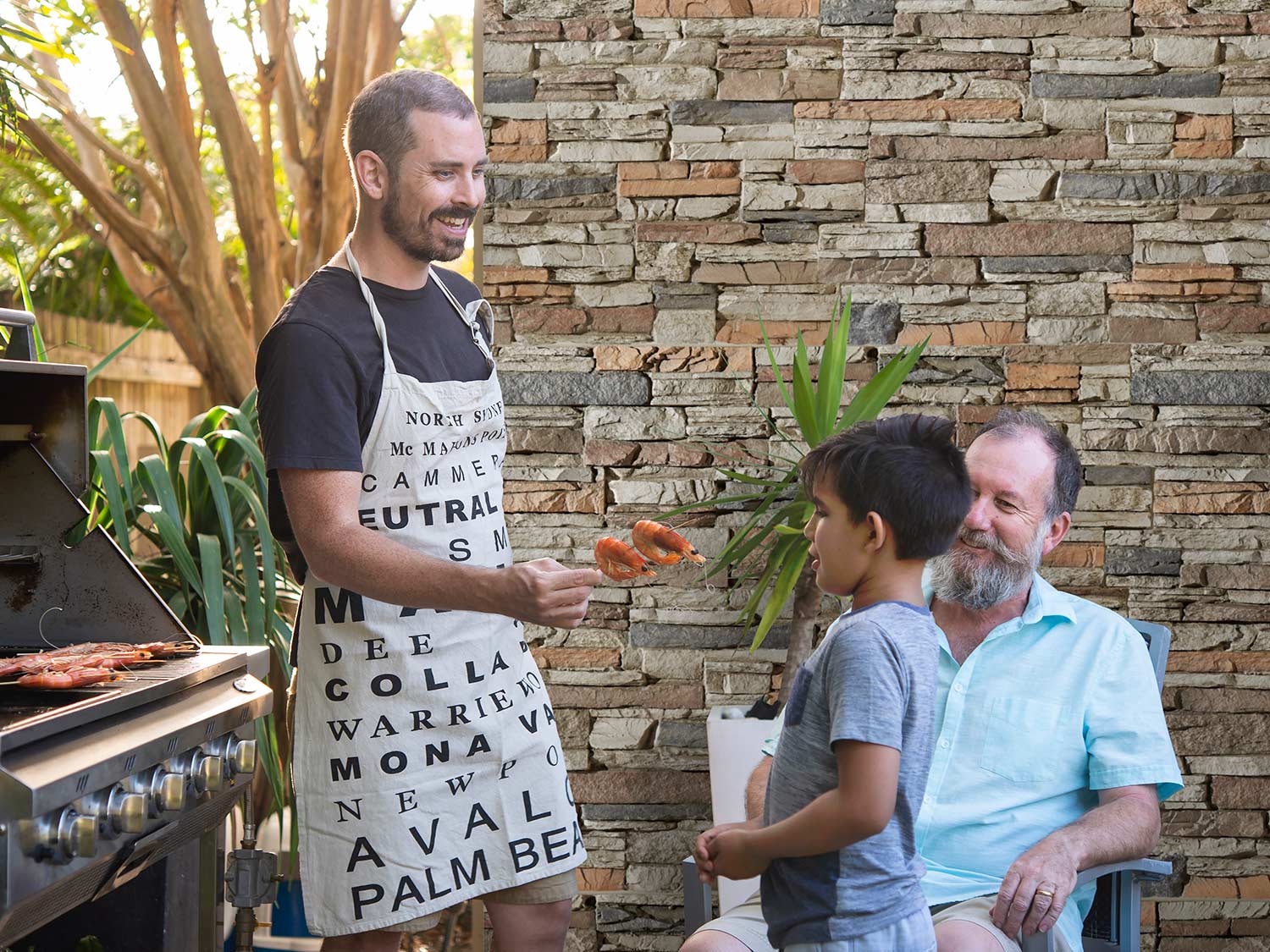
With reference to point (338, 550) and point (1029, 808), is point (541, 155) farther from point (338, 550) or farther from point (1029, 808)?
point (1029, 808)

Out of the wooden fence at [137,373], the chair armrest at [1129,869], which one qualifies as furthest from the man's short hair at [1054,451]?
the wooden fence at [137,373]

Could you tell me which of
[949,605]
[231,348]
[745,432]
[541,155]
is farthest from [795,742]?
[231,348]

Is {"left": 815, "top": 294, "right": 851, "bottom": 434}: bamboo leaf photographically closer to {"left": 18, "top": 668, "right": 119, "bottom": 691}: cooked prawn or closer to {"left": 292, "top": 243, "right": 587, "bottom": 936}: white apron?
{"left": 292, "top": 243, "right": 587, "bottom": 936}: white apron

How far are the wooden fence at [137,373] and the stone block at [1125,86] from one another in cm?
299

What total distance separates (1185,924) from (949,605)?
53.0 inches

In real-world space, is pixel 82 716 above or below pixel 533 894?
above

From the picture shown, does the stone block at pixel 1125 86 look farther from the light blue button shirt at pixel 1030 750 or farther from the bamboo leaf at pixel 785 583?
the light blue button shirt at pixel 1030 750

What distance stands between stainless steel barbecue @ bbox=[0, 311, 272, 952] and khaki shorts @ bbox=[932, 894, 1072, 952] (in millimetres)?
1040

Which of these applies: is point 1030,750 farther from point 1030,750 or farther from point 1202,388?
point 1202,388

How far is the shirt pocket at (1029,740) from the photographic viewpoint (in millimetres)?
1900

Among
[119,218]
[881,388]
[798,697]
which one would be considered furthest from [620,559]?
[119,218]

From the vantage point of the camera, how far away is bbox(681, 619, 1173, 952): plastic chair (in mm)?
1793

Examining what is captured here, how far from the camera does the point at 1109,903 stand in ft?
6.21

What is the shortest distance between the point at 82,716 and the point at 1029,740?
1.37m
